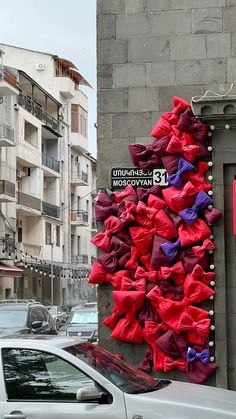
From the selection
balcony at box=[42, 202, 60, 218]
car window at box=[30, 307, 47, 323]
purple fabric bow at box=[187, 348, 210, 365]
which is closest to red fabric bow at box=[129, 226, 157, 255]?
purple fabric bow at box=[187, 348, 210, 365]

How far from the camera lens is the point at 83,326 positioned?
20828 millimetres

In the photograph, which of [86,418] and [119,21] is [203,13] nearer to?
[119,21]

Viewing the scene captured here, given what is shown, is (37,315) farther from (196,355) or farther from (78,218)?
(78,218)

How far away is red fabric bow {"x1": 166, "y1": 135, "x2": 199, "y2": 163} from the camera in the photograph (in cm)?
1027

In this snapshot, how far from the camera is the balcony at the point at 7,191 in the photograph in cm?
4362

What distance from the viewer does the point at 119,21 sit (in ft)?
35.9

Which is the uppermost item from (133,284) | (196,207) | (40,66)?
(40,66)

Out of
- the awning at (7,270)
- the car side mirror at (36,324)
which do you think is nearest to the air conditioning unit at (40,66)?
the awning at (7,270)

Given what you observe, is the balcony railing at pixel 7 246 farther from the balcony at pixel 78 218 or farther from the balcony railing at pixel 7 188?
the balcony at pixel 78 218

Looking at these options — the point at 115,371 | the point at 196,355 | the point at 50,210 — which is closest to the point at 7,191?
the point at 50,210

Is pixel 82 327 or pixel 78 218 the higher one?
pixel 78 218

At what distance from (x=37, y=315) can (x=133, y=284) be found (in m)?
8.15

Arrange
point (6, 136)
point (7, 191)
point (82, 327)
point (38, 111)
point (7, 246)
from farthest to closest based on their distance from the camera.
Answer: point (38, 111) → point (7, 246) → point (7, 191) → point (6, 136) → point (82, 327)

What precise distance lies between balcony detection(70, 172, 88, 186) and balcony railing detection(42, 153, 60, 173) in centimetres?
489
